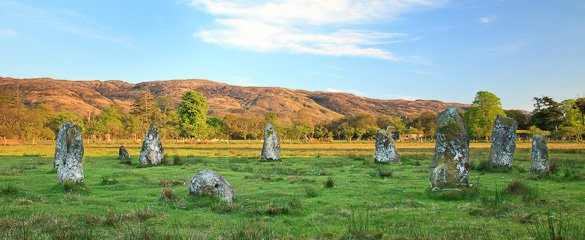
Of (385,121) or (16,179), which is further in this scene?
(385,121)

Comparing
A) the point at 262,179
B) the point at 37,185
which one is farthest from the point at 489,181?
the point at 37,185

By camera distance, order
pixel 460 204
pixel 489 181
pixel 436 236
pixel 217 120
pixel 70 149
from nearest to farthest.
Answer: pixel 436 236
pixel 460 204
pixel 70 149
pixel 489 181
pixel 217 120

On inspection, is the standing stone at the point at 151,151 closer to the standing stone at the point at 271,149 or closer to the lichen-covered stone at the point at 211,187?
the standing stone at the point at 271,149

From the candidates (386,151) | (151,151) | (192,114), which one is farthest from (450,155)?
(192,114)

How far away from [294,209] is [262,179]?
8080mm

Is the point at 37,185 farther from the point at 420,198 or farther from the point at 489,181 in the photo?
the point at 489,181

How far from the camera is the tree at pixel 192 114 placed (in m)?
92.2

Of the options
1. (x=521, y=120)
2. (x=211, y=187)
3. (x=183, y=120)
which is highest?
(x=521, y=120)

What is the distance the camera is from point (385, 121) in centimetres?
17125

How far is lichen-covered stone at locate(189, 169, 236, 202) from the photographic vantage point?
41.8 ft

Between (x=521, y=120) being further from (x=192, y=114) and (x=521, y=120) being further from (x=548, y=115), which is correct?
(x=192, y=114)

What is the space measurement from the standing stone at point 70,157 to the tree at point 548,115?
109 m

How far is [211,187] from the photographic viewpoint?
12.8 metres

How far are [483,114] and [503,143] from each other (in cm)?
7728
